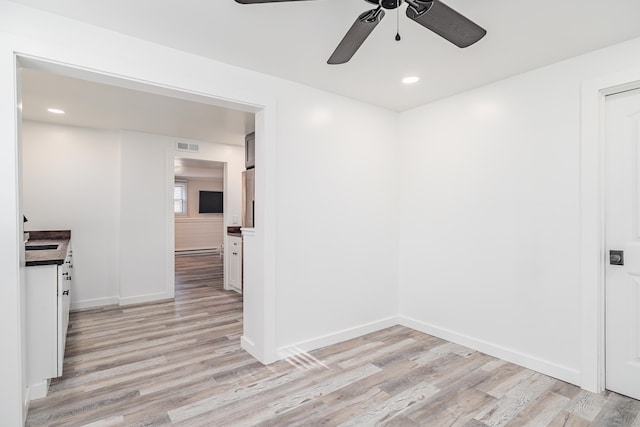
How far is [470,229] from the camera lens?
10.3 ft

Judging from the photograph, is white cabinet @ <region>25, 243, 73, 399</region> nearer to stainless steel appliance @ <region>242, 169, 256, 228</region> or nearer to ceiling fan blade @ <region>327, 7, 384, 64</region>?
ceiling fan blade @ <region>327, 7, 384, 64</region>

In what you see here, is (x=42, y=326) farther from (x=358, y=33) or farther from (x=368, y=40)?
(x=368, y=40)

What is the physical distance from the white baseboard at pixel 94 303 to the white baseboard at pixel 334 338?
312 centimetres

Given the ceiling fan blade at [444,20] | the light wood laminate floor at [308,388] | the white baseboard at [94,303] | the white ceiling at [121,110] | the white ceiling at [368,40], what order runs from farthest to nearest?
the white baseboard at [94,303] → the white ceiling at [121,110] → the light wood laminate floor at [308,388] → the white ceiling at [368,40] → the ceiling fan blade at [444,20]

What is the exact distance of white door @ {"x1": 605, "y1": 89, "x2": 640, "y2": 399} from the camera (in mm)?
2287

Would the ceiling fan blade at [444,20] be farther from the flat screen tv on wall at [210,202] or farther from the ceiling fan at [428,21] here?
the flat screen tv on wall at [210,202]

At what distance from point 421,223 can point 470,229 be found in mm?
545

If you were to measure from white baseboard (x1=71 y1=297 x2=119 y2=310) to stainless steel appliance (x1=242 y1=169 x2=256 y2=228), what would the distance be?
217cm

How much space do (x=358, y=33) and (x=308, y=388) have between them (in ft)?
7.59

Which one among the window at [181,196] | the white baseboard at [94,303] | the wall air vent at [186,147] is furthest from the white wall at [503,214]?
the window at [181,196]

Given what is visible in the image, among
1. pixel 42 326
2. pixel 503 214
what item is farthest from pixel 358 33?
pixel 42 326

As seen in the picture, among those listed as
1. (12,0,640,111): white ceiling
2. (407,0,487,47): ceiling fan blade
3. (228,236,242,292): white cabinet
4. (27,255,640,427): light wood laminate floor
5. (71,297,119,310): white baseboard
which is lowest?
(27,255,640,427): light wood laminate floor

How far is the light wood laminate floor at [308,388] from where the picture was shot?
2078 mm

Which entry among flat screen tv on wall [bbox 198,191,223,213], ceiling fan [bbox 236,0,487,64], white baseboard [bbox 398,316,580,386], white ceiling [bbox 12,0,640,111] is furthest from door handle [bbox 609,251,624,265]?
flat screen tv on wall [bbox 198,191,223,213]
